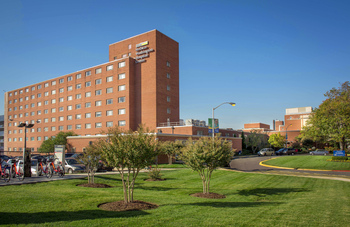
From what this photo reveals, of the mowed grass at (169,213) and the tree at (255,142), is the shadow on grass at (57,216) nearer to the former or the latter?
the mowed grass at (169,213)

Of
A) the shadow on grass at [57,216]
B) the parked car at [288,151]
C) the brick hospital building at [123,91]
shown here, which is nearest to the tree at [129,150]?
the shadow on grass at [57,216]

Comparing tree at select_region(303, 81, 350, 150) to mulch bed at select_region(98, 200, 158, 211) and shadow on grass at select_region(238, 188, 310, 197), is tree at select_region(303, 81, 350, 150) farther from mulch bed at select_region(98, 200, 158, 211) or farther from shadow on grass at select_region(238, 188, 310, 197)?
mulch bed at select_region(98, 200, 158, 211)

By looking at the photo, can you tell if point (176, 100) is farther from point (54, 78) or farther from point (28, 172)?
point (28, 172)

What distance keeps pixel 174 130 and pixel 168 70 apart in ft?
48.0

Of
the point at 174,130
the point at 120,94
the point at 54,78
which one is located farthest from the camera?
the point at 54,78

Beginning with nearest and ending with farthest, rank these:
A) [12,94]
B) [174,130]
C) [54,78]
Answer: [174,130] → [54,78] → [12,94]

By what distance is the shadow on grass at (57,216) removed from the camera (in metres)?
7.62

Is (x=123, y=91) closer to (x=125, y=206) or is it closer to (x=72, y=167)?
(x=72, y=167)

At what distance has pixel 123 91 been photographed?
195 ft

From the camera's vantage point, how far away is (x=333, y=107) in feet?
130

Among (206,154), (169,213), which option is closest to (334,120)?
(206,154)

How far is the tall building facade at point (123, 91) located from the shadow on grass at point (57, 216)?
47.5m

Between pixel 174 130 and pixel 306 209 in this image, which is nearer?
pixel 306 209

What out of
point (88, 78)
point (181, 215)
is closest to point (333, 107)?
point (181, 215)
